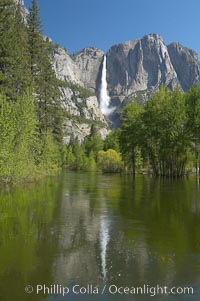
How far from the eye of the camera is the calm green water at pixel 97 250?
9086mm

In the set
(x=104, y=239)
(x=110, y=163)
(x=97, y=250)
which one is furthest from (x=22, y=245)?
(x=110, y=163)

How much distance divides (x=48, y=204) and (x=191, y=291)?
1641 centimetres

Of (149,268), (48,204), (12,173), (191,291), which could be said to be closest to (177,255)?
(149,268)

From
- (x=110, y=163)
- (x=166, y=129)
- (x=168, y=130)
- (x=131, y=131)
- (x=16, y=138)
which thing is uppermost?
(x=131, y=131)

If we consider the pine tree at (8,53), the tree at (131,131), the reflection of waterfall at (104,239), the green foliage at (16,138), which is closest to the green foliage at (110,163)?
the tree at (131,131)

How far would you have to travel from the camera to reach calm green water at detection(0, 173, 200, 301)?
9086 mm

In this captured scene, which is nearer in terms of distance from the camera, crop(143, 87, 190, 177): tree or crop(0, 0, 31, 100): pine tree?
crop(0, 0, 31, 100): pine tree

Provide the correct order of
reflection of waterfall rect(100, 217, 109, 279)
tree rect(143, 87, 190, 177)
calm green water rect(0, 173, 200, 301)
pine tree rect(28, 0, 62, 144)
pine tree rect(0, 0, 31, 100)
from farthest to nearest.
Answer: tree rect(143, 87, 190, 177)
pine tree rect(28, 0, 62, 144)
pine tree rect(0, 0, 31, 100)
reflection of waterfall rect(100, 217, 109, 279)
calm green water rect(0, 173, 200, 301)

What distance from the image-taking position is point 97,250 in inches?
483

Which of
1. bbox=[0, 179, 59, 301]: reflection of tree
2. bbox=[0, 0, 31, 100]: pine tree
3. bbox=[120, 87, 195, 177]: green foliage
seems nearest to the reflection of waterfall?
bbox=[0, 179, 59, 301]: reflection of tree

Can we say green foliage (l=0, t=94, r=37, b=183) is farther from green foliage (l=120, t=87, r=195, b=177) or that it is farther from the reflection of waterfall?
green foliage (l=120, t=87, r=195, b=177)

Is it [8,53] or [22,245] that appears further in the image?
[8,53]

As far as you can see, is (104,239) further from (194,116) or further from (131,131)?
(131,131)

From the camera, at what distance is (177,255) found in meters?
11.6
